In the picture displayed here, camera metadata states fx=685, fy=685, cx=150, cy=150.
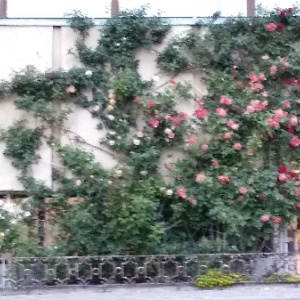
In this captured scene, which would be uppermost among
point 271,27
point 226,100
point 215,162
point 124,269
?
point 271,27

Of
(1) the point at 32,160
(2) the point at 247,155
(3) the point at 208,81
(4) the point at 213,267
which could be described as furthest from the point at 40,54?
(4) the point at 213,267

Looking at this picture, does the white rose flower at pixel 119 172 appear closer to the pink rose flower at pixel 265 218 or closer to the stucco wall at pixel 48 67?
the stucco wall at pixel 48 67

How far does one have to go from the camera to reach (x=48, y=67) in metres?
8.23

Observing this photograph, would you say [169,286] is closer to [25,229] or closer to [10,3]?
[25,229]

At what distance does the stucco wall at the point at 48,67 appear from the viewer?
8094 millimetres

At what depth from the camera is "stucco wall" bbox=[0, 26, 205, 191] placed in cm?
809

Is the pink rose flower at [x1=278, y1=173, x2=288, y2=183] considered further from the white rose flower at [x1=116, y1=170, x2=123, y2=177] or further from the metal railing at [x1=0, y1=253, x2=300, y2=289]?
the white rose flower at [x1=116, y1=170, x2=123, y2=177]

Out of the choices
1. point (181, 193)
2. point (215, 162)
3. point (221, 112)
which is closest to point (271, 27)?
point (221, 112)

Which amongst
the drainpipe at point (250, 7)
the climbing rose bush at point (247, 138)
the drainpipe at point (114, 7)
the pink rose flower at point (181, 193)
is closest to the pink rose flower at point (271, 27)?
the climbing rose bush at point (247, 138)

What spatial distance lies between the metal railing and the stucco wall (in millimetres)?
1082

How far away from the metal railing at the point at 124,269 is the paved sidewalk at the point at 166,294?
0.34ft

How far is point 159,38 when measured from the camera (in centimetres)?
831

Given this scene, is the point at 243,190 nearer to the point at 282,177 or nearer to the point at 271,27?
the point at 282,177

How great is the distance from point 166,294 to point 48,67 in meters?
3.07
